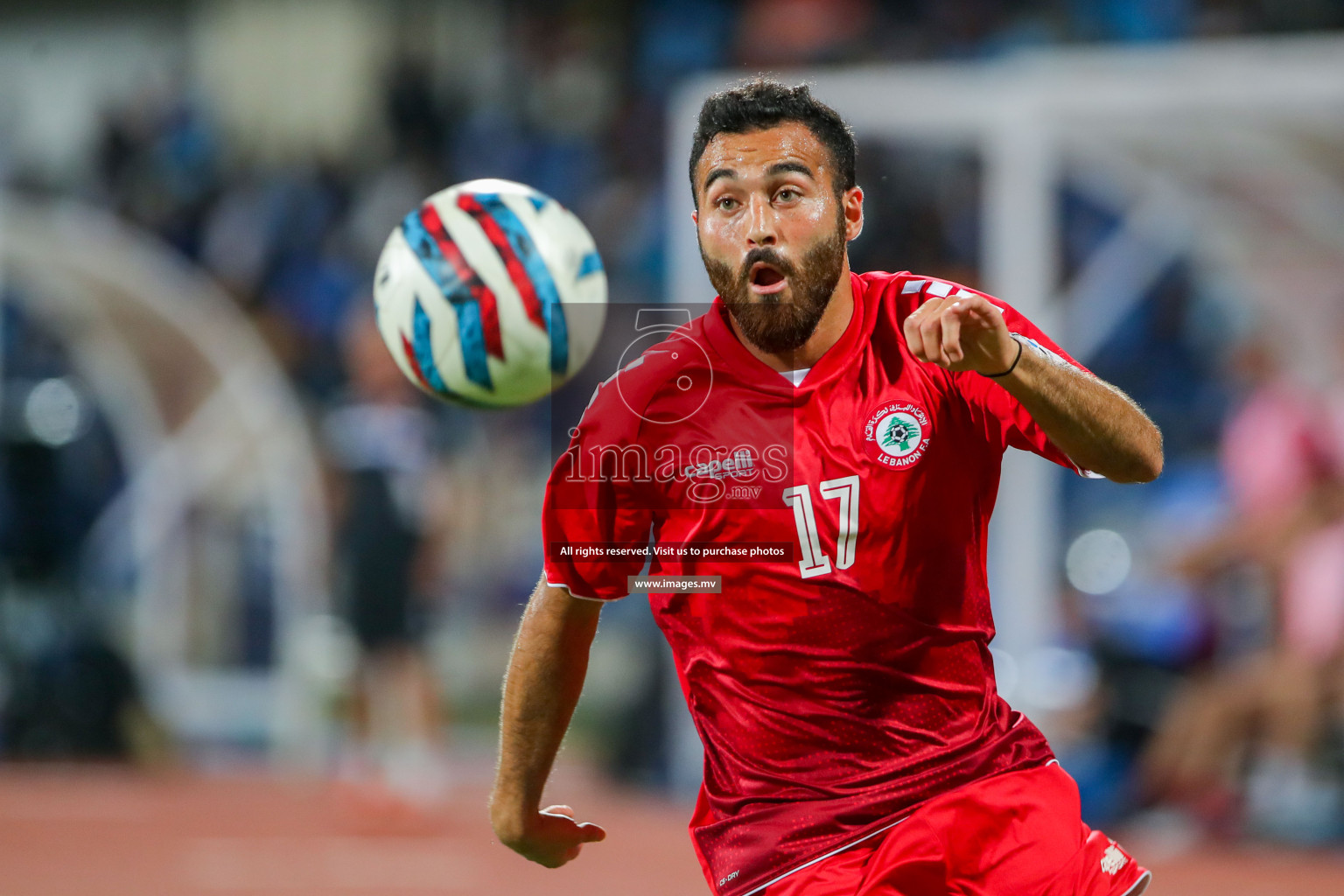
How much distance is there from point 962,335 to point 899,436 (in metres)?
0.40

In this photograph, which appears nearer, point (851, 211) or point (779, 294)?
point (779, 294)

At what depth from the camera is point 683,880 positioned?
24.3ft

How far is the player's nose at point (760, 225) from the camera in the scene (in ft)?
9.37

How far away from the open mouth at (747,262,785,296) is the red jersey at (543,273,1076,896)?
147 millimetres

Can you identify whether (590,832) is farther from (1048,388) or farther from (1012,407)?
(1048,388)

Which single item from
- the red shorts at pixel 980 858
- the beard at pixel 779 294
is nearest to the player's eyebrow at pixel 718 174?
the beard at pixel 779 294

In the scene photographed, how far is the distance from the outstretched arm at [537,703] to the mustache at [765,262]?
68 cm

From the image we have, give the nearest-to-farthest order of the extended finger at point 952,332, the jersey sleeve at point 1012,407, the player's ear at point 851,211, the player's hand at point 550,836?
the extended finger at point 952,332 < the jersey sleeve at point 1012,407 < the player's ear at point 851,211 < the player's hand at point 550,836

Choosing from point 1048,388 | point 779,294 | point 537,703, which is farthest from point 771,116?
point 537,703

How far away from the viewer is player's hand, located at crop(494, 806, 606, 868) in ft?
10.4

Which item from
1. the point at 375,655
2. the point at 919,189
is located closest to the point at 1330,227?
the point at 919,189

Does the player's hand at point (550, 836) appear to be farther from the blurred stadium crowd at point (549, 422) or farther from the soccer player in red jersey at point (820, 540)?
the blurred stadium crowd at point (549, 422)

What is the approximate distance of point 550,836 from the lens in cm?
320

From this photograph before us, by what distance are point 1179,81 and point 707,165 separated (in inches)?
235
